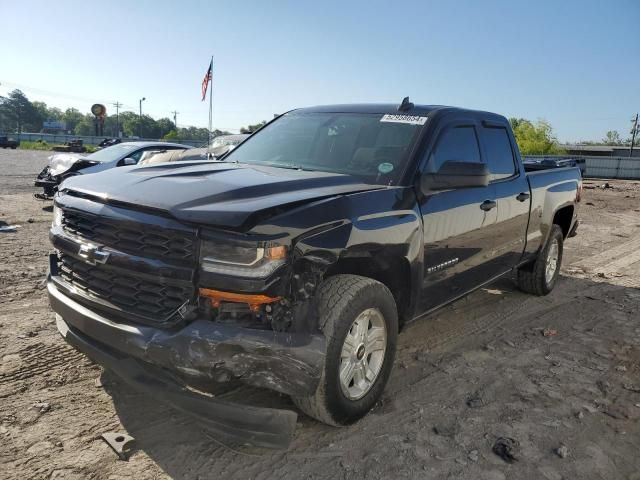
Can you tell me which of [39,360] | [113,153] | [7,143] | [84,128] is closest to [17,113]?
[84,128]

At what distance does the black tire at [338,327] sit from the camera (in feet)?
8.57

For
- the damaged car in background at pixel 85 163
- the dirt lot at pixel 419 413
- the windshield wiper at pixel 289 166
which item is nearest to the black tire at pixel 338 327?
the dirt lot at pixel 419 413

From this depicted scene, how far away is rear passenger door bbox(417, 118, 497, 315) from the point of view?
344cm

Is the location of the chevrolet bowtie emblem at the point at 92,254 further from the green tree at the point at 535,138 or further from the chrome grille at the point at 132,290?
the green tree at the point at 535,138

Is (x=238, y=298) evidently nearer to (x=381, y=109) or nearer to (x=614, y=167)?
(x=381, y=109)

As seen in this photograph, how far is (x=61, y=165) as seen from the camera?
429 inches

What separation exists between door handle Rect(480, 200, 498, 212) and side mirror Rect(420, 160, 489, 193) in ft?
2.33

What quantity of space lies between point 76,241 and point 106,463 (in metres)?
1.18

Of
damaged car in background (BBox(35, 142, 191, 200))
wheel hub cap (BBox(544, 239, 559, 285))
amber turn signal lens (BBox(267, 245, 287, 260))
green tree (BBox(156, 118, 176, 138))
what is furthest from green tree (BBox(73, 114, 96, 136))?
amber turn signal lens (BBox(267, 245, 287, 260))

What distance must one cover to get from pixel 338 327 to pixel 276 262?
0.51m

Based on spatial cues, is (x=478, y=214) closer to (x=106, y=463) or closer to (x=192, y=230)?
(x=192, y=230)

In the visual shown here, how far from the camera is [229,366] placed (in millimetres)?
2324

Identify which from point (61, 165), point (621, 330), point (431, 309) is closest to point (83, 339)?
point (431, 309)

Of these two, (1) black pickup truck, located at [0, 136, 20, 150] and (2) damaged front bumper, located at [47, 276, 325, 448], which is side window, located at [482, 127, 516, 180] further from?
(1) black pickup truck, located at [0, 136, 20, 150]
